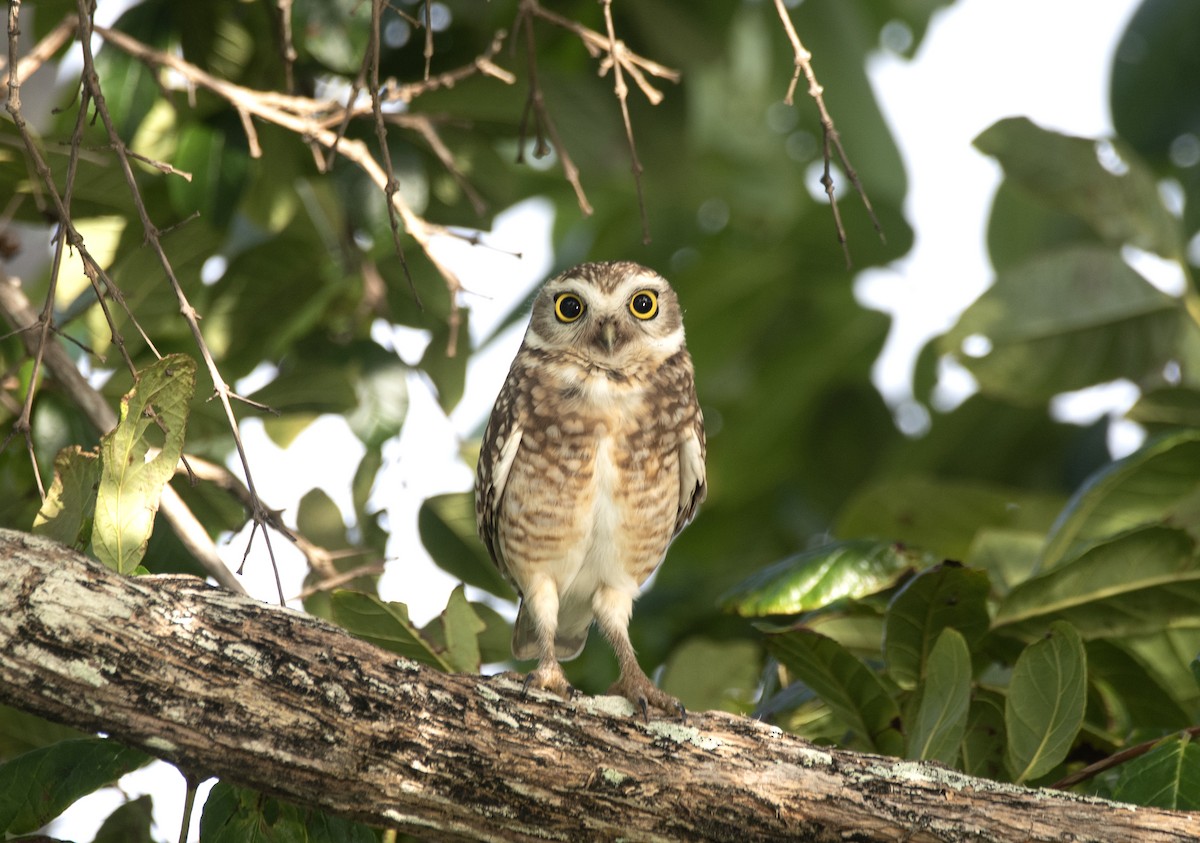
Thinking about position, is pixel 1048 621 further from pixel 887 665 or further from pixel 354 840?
pixel 354 840

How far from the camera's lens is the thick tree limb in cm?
215

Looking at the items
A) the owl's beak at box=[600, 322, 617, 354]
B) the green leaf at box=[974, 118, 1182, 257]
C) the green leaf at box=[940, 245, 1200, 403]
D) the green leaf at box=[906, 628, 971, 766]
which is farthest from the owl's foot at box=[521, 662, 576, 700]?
the green leaf at box=[974, 118, 1182, 257]

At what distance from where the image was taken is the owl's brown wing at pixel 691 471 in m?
3.65

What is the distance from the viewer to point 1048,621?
10.5 ft

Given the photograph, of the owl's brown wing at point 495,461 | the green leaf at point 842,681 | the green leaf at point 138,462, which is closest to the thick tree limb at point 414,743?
the green leaf at point 138,462

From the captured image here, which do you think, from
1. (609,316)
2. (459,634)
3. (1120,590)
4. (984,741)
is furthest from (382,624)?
(1120,590)

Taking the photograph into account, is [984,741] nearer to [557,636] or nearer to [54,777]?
[557,636]

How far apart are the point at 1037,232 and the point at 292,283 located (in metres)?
3.92

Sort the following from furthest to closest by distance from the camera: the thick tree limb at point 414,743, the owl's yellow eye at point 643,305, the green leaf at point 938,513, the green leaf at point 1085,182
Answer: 1. the green leaf at point 938,513
2. the green leaf at point 1085,182
3. the owl's yellow eye at point 643,305
4. the thick tree limb at point 414,743

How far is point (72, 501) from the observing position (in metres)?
2.42

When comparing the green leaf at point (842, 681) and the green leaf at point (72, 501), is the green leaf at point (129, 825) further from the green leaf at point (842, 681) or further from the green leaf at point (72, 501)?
the green leaf at point (842, 681)

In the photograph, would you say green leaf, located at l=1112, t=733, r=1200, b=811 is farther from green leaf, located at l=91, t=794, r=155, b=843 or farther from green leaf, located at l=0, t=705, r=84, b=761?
green leaf, located at l=0, t=705, r=84, b=761

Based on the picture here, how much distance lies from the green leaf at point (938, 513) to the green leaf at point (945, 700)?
159 centimetres

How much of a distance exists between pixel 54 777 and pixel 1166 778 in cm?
226
